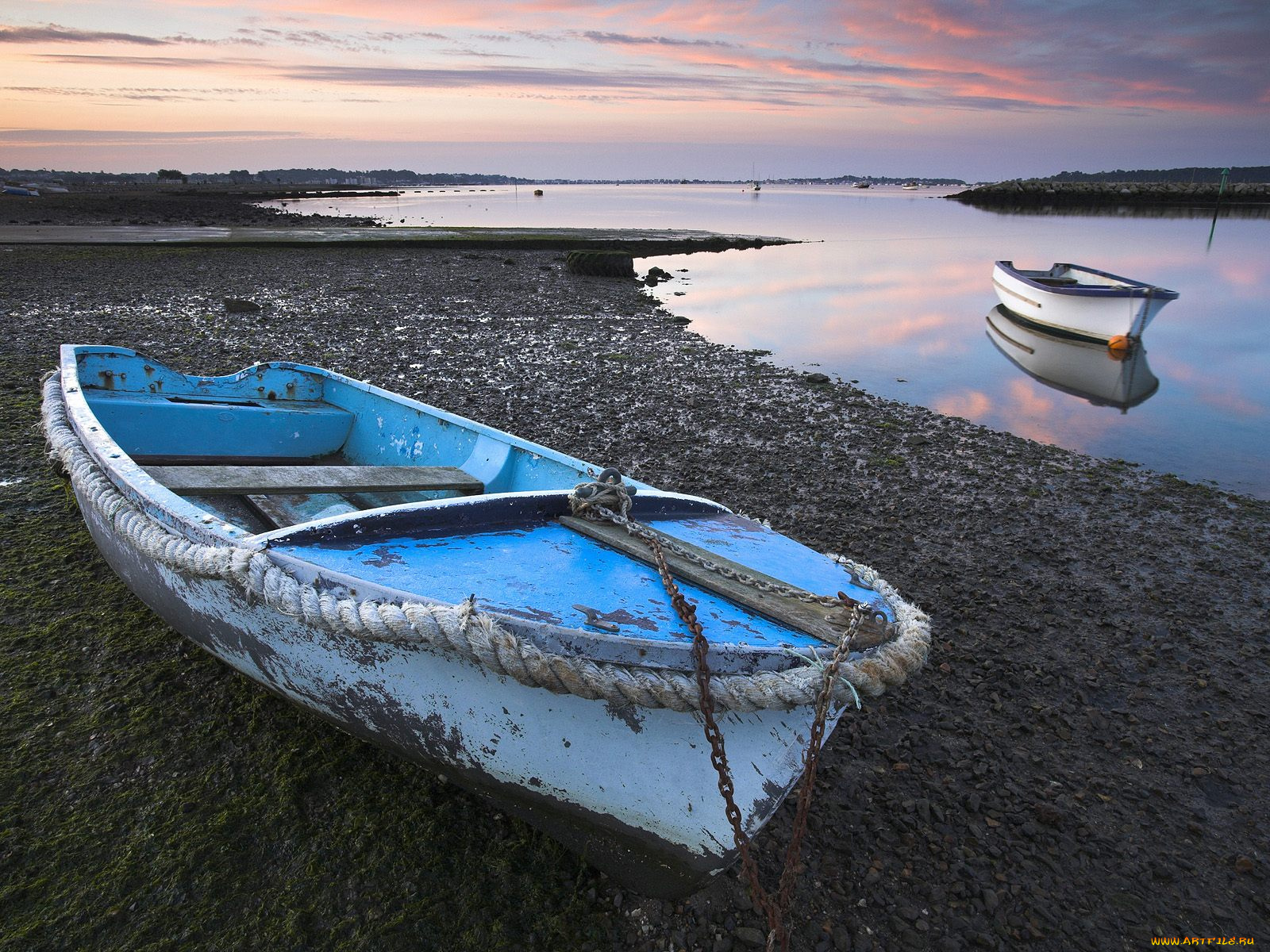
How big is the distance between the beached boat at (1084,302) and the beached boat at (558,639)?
16.5 metres

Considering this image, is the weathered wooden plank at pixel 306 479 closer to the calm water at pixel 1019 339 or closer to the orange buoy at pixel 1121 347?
the calm water at pixel 1019 339

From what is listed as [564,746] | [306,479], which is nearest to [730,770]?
[564,746]

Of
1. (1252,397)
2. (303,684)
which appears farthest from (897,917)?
(1252,397)

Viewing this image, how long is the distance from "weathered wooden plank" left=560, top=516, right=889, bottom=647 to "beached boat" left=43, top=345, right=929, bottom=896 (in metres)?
0.01

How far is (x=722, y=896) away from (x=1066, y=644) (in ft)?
10.7

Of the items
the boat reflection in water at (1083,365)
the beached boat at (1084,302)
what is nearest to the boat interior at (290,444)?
the boat reflection in water at (1083,365)

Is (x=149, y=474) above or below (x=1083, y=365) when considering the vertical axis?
above

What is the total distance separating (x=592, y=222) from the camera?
53969 millimetres

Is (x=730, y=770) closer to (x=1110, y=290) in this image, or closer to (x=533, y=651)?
(x=533, y=651)

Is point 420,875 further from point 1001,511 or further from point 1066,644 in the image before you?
point 1001,511

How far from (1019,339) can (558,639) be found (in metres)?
19.4

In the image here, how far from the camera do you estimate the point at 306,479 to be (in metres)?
4.58

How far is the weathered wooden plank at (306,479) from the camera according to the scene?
4.19 m

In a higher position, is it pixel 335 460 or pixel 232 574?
pixel 232 574
